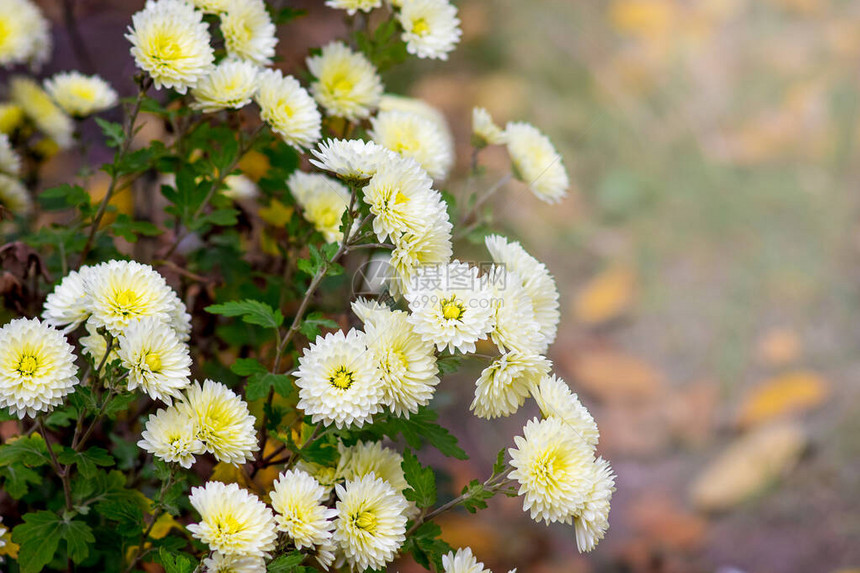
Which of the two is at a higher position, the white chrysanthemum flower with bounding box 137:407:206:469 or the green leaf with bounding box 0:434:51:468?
the white chrysanthemum flower with bounding box 137:407:206:469

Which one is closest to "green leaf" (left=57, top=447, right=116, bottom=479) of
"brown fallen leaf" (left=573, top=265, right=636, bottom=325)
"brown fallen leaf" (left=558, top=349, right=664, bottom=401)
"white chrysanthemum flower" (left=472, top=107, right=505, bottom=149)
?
"white chrysanthemum flower" (left=472, top=107, right=505, bottom=149)

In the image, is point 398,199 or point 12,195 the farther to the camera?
point 12,195

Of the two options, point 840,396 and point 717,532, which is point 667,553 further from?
point 840,396

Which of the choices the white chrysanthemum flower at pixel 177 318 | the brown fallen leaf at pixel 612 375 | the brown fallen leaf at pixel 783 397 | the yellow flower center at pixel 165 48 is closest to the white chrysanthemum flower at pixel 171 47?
the yellow flower center at pixel 165 48

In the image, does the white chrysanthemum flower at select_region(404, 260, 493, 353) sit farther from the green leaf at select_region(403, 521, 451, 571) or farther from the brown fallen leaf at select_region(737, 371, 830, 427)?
the brown fallen leaf at select_region(737, 371, 830, 427)

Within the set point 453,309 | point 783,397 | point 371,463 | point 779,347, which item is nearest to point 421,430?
point 371,463

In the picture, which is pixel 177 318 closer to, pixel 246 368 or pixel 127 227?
pixel 246 368
